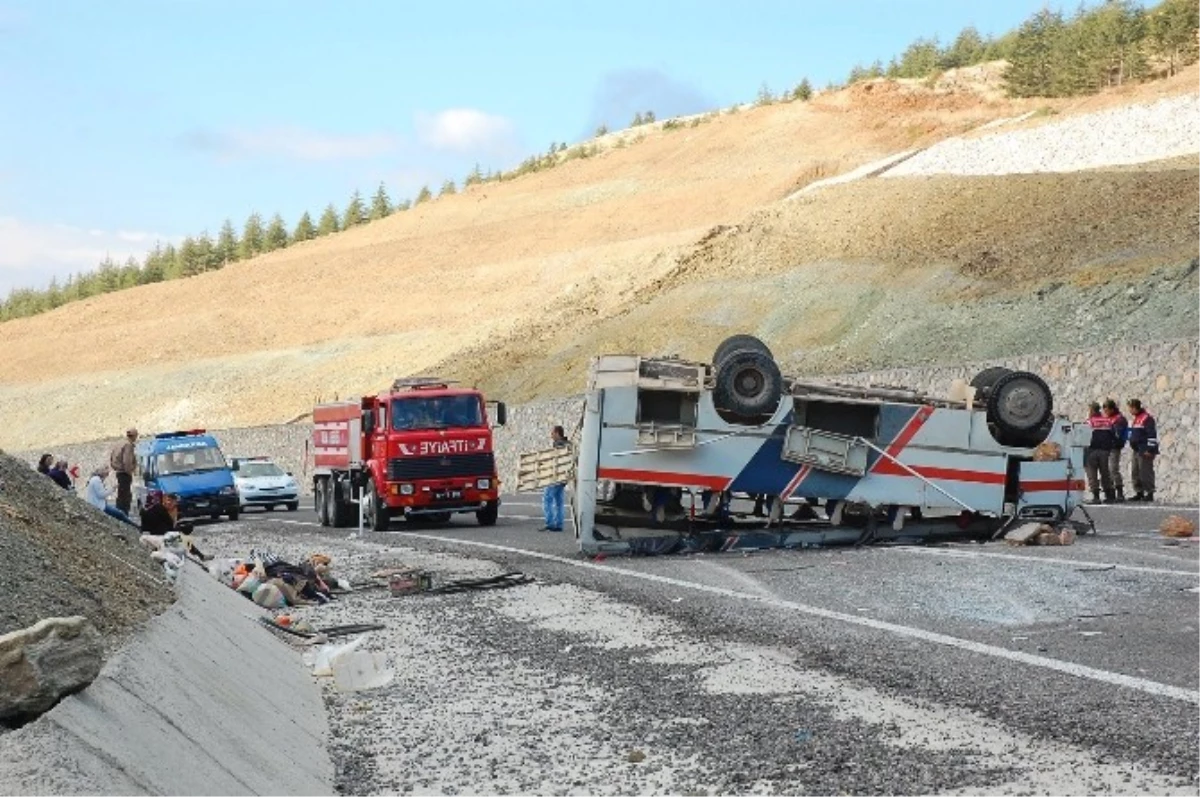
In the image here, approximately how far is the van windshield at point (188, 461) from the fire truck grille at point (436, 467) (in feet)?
31.0

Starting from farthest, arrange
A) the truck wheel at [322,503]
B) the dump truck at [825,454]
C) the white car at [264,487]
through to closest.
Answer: the white car at [264,487] < the truck wheel at [322,503] < the dump truck at [825,454]

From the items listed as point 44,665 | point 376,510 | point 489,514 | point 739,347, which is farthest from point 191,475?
point 44,665

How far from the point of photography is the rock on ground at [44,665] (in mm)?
6688

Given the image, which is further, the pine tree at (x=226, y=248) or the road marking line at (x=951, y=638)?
the pine tree at (x=226, y=248)

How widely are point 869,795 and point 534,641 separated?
633 cm

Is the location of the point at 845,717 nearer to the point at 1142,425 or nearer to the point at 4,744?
the point at 4,744

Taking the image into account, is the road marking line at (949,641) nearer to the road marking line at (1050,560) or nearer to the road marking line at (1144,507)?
the road marking line at (1050,560)

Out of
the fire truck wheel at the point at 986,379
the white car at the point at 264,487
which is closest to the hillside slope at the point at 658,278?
the white car at the point at 264,487

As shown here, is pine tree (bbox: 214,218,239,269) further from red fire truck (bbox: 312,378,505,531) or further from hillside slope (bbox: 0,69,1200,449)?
red fire truck (bbox: 312,378,505,531)

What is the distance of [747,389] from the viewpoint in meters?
20.1

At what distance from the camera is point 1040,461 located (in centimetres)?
2039

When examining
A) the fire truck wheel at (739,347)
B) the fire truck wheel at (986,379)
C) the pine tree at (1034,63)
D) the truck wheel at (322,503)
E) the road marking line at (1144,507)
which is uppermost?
the pine tree at (1034,63)

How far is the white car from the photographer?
4356 centimetres

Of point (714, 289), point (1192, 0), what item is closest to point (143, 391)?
point (714, 289)
